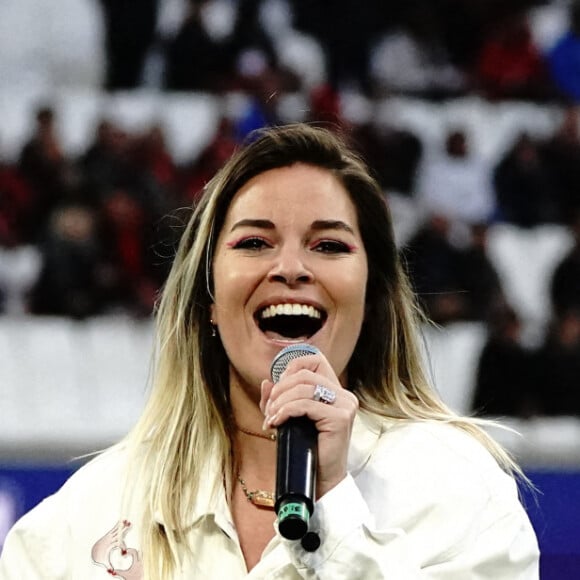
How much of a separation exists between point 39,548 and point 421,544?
1.85 feet

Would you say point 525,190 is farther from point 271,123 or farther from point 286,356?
point 286,356

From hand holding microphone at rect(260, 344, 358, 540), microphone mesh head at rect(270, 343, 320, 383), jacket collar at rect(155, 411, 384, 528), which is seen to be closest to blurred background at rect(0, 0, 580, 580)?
jacket collar at rect(155, 411, 384, 528)

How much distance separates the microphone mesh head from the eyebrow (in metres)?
0.23

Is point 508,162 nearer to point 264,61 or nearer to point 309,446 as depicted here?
point 264,61

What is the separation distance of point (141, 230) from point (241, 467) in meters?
4.41

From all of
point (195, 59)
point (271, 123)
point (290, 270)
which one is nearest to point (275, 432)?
point (290, 270)

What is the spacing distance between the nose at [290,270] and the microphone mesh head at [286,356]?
0.41 ft

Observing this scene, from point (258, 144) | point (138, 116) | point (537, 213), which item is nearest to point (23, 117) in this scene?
point (138, 116)

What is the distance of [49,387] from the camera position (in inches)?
236

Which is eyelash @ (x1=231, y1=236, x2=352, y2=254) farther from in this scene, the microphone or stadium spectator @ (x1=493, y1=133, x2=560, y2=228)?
stadium spectator @ (x1=493, y1=133, x2=560, y2=228)

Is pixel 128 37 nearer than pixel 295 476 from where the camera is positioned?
No

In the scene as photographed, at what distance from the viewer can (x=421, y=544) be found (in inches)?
77.9

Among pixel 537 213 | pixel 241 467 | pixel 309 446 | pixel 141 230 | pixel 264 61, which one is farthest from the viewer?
pixel 264 61

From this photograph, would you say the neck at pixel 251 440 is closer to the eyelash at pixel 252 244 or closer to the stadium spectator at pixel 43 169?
the eyelash at pixel 252 244
